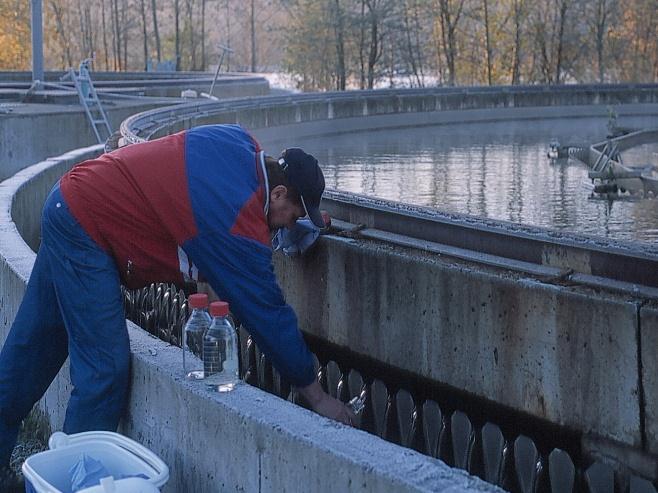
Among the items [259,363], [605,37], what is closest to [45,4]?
[605,37]

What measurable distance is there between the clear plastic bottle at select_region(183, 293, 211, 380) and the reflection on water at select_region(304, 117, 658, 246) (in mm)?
8210

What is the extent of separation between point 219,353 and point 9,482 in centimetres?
154

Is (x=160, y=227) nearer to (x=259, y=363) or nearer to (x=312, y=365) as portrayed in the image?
(x=312, y=365)

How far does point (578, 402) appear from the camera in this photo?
625cm

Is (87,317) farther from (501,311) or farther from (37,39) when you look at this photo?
(37,39)

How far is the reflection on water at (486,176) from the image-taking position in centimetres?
1441

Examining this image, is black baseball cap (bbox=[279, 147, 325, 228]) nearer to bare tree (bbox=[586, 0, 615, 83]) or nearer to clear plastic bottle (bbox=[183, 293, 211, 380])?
clear plastic bottle (bbox=[183, 293, 211, 380])

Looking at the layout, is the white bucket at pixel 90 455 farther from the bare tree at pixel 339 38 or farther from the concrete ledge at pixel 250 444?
the bare tree at pixel 339 38

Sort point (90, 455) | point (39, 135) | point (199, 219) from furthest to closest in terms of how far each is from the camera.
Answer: point (39, 135), point (199, 219), point (90, 455)

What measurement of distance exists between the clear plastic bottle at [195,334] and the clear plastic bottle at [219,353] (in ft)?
0.34

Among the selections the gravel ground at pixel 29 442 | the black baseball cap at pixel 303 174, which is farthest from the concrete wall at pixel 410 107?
the black baseball cap at pixel 303 174

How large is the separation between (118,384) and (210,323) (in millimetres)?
473

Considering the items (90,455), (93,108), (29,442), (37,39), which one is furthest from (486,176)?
(90,455)

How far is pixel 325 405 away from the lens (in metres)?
4.77
